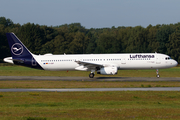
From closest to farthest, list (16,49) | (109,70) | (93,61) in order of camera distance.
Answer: (109,70)
(93,61)
(16,49)

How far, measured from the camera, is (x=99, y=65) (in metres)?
38.1

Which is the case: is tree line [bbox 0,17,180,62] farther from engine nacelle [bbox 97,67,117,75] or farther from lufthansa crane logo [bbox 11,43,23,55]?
engine nacelle [bbox 97,67,117,75]

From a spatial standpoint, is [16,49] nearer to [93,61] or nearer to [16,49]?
[16,49]

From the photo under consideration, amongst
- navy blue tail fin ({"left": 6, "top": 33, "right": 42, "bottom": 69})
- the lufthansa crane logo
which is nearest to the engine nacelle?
navy blue tail fin ({"left": 6, "top": 33, "right": 42, "bottom": 69})

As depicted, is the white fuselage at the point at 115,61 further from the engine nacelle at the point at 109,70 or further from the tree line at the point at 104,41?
the tree line at the point at 104,41

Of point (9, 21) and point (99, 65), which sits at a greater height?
point (9, 21)

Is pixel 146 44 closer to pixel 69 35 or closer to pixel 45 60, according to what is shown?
pixel 69 35

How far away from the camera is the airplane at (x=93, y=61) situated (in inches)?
1545

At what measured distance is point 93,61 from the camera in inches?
1577

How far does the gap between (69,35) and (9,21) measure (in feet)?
155

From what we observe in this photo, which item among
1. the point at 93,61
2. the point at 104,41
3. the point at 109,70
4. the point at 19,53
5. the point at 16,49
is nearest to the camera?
the point at 109,70

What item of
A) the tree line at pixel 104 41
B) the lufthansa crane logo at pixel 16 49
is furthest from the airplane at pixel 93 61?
the tree line at pixel 104 41

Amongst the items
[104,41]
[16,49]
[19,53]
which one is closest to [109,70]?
[19,53]
